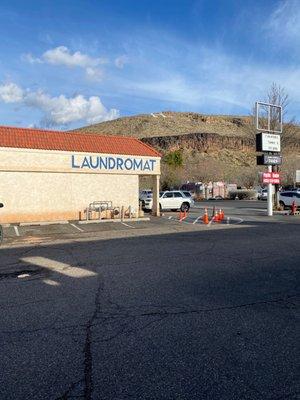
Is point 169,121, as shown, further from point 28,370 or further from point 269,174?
point 28,370

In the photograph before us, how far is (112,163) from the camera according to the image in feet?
82.8

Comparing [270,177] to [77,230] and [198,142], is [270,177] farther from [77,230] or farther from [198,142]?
[198,142]

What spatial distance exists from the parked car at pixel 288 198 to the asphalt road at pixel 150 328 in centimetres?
2740

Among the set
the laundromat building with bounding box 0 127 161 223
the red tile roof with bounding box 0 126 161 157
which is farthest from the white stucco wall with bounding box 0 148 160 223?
the red tile roof with bounding box 0 126 161 157

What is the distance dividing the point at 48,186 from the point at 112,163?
4219mm

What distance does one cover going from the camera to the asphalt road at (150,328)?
13.3 feet

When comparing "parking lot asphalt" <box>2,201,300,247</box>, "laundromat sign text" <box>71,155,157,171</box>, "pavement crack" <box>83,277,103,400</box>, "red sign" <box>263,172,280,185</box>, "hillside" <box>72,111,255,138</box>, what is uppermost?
Result: "hillside" <box>72,111,255,138</box>

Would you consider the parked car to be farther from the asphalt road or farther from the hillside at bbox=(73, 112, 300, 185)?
the hillside at bbox=(73, 112, 300, 185)

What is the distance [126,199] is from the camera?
2595 cm

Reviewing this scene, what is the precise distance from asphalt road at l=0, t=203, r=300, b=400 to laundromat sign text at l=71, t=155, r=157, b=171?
43.5 ft

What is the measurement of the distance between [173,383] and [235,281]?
4637mm

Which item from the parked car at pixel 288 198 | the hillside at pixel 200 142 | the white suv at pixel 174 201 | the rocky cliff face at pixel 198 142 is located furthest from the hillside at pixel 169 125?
the white suv at pixel 174 201

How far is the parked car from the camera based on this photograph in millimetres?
36906

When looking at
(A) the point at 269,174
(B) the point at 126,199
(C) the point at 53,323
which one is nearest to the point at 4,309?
(C) the point at 53,323
